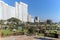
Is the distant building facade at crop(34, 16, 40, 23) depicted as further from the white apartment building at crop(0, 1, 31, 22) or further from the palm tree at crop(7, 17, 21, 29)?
the palm tree at crop(7, 17, 21, 29)

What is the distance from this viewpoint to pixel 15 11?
1228 millimetres

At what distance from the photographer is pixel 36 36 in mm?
1296

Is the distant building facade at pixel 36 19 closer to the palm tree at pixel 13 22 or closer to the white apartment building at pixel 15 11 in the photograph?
the white apartment building at pixel 15 11

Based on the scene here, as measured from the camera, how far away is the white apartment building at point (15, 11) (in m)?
1.22

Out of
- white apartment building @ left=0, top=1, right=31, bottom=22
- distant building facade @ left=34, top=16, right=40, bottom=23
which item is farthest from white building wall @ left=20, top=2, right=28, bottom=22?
distant building facade @ left=34, top=16, right=40, bottom=23

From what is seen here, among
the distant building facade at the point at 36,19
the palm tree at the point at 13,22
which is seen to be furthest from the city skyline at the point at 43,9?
the palm tree at the point at 13,22

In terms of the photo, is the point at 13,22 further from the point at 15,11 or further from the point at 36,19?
the point at 36,19

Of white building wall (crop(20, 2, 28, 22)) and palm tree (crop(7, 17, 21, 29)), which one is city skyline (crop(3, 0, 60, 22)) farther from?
palm tree (crop(7, 17, 21, 29))

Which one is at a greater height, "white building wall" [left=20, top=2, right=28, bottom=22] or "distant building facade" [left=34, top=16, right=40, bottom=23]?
"white building wall" [left=20, top=2, right=28, bottom=22]

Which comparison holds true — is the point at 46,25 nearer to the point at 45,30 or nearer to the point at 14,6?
the point at 45,30

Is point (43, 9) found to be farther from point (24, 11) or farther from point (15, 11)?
point (15, 11)

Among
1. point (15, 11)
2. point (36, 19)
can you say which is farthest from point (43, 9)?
point (15, 11)

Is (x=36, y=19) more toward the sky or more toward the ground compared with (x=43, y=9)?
more toward the ground

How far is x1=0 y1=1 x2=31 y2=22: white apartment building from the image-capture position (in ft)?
4.02
